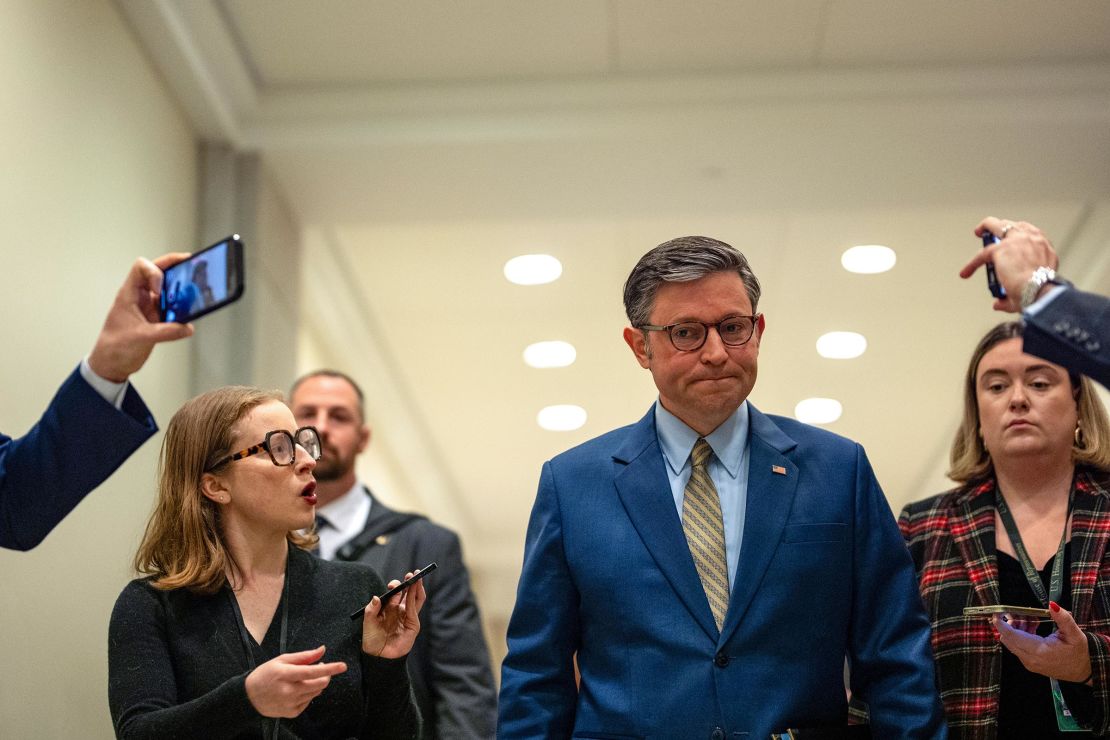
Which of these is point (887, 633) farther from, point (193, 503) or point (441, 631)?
point (441, 631)

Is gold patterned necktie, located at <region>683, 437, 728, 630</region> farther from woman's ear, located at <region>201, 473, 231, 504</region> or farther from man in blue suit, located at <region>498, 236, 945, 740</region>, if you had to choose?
woman's ear, located at <region>201, 473, 231, 504</region>

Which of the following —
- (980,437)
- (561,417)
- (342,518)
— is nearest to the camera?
(980,437)

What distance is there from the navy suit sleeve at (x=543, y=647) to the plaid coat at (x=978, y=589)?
954mm

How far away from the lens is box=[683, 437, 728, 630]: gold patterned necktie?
279cm

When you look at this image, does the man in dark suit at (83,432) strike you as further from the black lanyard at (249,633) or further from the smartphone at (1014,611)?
the smartphone at (1014,611)

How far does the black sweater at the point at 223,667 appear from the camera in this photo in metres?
2.61

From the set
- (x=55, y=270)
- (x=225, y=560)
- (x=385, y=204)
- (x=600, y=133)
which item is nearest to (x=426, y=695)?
(x=225, y=560)

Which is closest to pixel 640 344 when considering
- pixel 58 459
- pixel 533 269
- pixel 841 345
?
pixel 58 459

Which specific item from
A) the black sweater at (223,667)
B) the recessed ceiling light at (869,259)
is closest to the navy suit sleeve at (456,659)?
the black sweater at (223,667)

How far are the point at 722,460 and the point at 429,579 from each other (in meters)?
1.53

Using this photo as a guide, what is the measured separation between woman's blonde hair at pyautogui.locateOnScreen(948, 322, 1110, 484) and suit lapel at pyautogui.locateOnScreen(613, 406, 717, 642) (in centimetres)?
→ 106

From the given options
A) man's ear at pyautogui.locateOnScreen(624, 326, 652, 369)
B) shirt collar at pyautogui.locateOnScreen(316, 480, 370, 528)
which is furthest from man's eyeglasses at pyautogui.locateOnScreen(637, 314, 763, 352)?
shirt collar at pyautogui.locateOnScreen(316, 480, 370, 528)

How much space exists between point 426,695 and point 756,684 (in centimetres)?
161

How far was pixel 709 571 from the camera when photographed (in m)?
2.81
